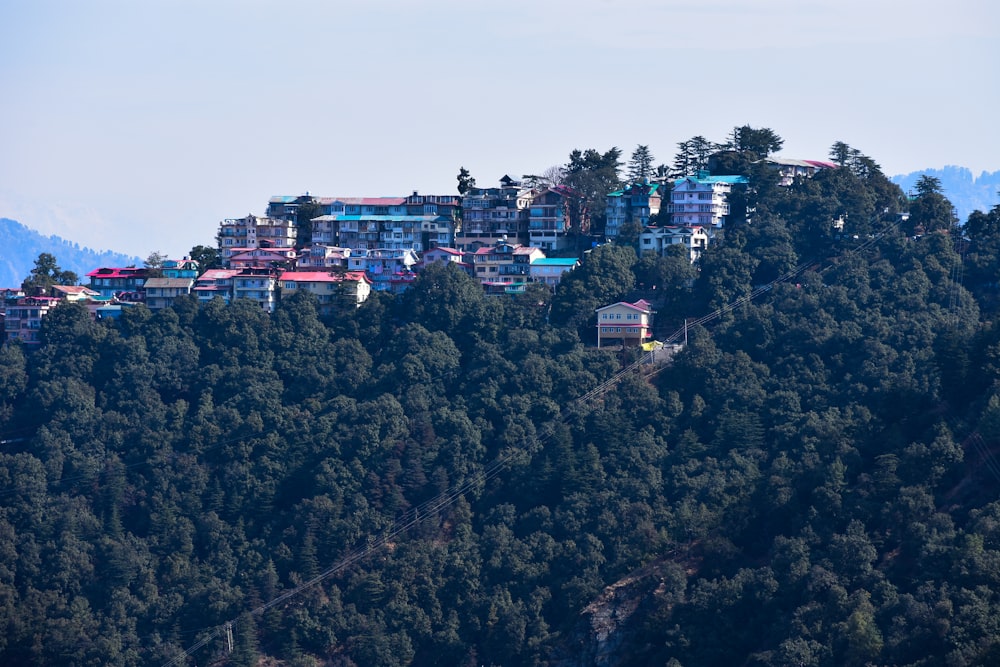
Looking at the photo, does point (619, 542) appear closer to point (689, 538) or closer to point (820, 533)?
point (689, 538)

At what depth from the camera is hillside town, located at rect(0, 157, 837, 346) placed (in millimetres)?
41062

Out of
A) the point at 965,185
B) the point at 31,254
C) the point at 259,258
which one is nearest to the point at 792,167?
the point at 259,258

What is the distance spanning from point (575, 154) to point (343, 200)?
6934mm

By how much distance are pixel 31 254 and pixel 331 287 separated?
8379 centimetres

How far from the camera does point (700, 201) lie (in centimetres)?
4116

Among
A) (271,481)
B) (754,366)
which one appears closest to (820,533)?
(754,366)

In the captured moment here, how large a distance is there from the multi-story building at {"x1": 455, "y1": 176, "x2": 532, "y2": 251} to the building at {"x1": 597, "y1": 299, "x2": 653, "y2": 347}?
6316 mm

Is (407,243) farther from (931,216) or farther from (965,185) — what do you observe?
(965,185)

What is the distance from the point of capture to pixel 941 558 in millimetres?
26500

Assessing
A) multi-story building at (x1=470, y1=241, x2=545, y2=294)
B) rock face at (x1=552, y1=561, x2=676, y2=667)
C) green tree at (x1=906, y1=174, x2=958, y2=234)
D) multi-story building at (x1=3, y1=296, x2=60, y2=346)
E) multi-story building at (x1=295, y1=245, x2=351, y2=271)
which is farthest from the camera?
multi-story building at (x1=295, y1=245, x2=351, y2=271)

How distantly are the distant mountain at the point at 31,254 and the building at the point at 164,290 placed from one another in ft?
233

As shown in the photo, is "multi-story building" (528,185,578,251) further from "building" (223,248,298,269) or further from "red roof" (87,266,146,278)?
"red roof" (87,266,146,278)

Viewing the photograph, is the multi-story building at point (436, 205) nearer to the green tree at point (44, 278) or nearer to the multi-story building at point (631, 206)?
the multi-story building at point (631, 206)

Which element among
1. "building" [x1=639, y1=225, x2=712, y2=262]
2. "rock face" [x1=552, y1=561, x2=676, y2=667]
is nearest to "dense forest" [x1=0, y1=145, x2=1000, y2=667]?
"rock face" [x1=552, y1=561, x2=676, y2=667]
